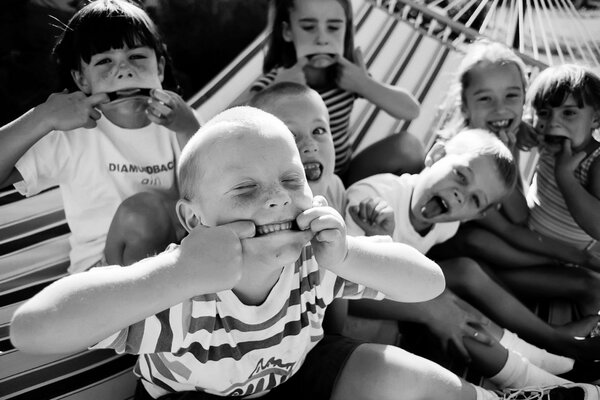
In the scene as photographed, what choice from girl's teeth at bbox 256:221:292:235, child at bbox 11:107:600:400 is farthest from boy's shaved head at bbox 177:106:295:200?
girl's teeth at bbox 256:221:292:235

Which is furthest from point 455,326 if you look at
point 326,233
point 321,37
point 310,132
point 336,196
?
point 321,37

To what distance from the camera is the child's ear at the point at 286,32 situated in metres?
1.78

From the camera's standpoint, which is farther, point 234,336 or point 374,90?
point 374,90

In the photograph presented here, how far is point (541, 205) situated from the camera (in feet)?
5.58

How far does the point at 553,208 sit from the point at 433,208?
46cm

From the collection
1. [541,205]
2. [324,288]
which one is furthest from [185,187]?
[541,205]

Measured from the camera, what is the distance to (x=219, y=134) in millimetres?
819

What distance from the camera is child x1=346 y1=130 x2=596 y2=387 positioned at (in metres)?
1.28

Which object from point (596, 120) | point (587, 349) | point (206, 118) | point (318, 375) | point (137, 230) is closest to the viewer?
point (318, 375)

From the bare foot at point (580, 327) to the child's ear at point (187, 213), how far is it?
97cm

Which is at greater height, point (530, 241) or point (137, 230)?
point (137, 230)

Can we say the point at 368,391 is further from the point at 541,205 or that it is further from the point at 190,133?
the point at 541,205

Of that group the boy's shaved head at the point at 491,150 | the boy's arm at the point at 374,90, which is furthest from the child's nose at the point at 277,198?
the boy's arm at the point at 374,90

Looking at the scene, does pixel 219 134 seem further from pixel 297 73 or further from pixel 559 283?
pixel 559 283
